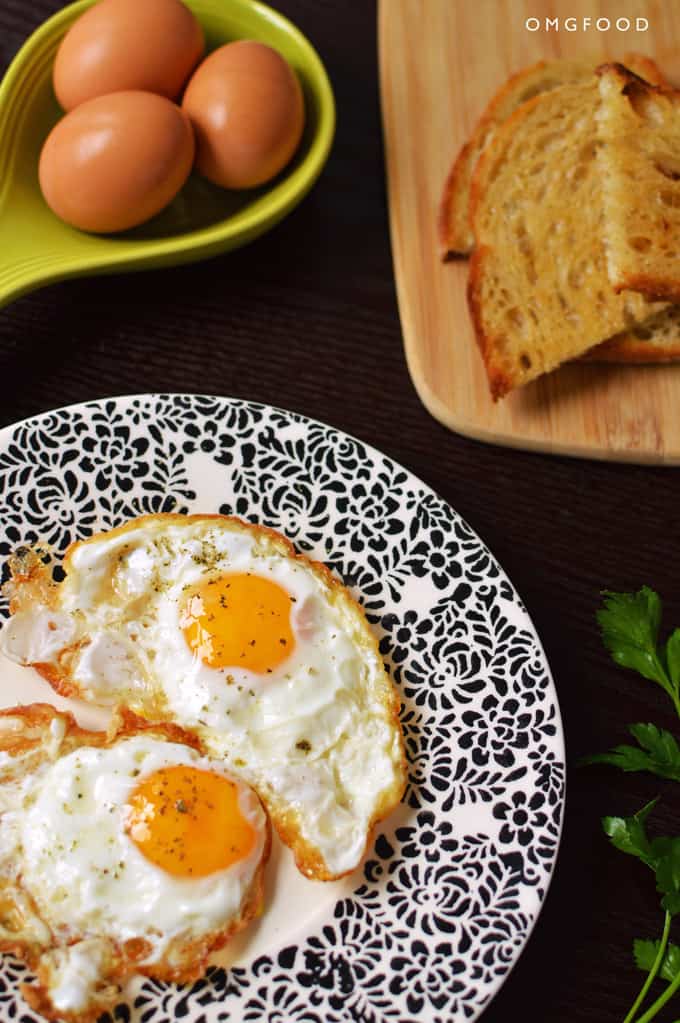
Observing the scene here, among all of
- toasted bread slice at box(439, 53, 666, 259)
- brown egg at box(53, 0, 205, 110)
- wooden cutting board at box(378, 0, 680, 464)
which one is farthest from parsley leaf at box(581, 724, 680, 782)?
brown egg at box(53, 0, 205, 110)

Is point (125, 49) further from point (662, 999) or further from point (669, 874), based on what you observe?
point (662, 999)

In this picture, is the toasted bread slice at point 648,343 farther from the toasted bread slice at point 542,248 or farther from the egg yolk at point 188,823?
the egg yolk at point 188,823

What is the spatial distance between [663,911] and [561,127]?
2.12 metres

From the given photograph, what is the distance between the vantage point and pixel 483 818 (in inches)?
98.3

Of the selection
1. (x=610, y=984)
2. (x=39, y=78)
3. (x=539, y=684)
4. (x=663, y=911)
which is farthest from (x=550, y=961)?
(x=39, y=78)

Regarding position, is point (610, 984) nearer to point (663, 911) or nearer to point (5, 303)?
point (663, 911)

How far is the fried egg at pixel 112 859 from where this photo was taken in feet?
7.38

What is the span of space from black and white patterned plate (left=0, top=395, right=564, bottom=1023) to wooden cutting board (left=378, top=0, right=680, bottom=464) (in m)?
0.38

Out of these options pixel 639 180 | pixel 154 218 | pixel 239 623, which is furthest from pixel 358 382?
pixel 639 180

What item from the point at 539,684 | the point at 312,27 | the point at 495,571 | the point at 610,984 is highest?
the point at 312,27

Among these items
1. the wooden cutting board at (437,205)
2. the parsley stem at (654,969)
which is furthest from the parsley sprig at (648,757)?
the wooden cutting board at (437,205)

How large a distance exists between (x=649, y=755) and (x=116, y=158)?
6.44 feet

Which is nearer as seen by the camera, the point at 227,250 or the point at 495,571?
the point at 495,571

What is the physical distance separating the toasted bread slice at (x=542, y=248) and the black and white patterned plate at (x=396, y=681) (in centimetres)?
51
